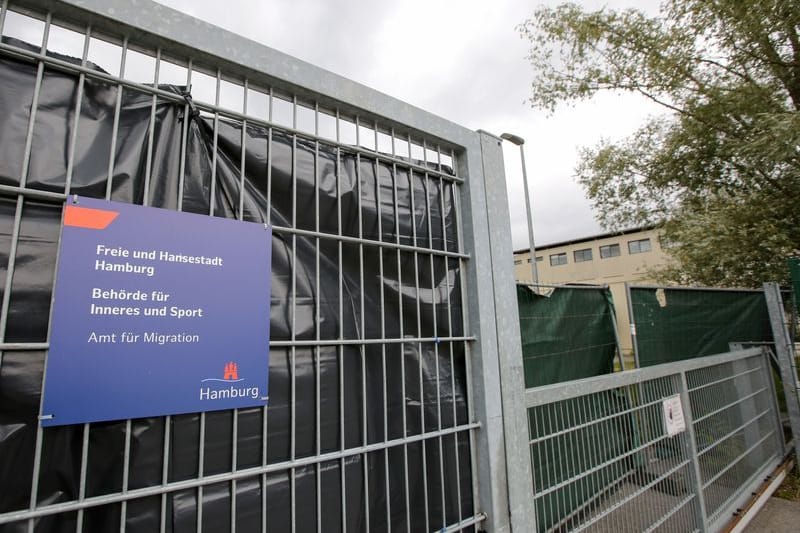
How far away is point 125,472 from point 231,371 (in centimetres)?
47

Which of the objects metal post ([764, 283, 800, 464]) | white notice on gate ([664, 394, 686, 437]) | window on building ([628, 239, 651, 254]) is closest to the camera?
white notice on gate ([664, 394, 686, 437])

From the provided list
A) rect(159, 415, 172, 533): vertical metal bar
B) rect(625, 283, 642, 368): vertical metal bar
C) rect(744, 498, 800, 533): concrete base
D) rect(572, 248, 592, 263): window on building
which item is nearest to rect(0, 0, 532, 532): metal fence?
rect(159, 415, 172, 533): vertical metal bar

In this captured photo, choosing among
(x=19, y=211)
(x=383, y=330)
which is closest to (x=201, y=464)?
(x=383, y=330)

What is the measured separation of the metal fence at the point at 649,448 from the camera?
8.70 ft

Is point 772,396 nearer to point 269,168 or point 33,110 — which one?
point 269,168

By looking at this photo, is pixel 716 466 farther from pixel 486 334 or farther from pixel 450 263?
pixel 450 263

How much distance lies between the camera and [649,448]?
3.12 m

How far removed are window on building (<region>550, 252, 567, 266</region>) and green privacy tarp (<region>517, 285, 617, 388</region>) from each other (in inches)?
1430

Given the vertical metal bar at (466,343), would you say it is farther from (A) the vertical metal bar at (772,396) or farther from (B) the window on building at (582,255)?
(B) the window on building at (582,255)

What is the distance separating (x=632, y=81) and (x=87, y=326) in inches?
457

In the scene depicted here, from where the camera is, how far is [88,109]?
154cm

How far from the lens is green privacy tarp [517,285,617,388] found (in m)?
3.94

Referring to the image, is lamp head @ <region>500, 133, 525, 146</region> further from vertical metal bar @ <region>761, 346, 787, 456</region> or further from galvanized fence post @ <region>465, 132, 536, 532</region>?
galvanized fence post @ <region>465, 132, 536, 532</region>

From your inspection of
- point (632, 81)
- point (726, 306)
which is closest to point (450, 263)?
point (726, 306)
